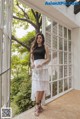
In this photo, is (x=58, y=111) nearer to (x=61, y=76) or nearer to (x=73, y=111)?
(x=73, y=111)

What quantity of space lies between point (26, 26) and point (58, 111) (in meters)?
4.03

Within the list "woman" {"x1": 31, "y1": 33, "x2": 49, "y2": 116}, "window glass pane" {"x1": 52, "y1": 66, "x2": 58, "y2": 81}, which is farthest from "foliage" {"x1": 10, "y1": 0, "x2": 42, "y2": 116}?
"woman" {"x1": 31, "y1": 33, "x2": 49, "y2": 116}

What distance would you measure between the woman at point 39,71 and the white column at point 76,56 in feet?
7.45

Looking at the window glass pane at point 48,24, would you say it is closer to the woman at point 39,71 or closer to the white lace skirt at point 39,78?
the woman at point 39,71

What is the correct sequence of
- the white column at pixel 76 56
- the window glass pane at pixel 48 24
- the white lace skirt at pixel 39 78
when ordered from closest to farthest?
the white lace skirt at pixel 39 78 < the window glass pane at pixel 48 24 < the white column at pixel 76 56

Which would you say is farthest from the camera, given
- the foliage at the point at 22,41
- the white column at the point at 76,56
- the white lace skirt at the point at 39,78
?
the foliage at the point at 22,41

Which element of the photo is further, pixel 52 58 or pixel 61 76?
pixel 61 76

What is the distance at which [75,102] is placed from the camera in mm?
3648

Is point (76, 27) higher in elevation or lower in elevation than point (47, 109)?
higher

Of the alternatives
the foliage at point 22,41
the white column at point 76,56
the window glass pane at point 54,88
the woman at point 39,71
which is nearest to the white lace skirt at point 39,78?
the woman at point 39,71

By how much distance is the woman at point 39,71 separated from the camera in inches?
113

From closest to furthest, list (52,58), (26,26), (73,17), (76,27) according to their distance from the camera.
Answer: (52,58) → (73,17) → (76,27) → (26,26)

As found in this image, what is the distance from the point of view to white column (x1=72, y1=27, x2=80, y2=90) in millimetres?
5051

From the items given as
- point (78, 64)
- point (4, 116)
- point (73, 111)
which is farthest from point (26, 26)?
point (4, 116)
